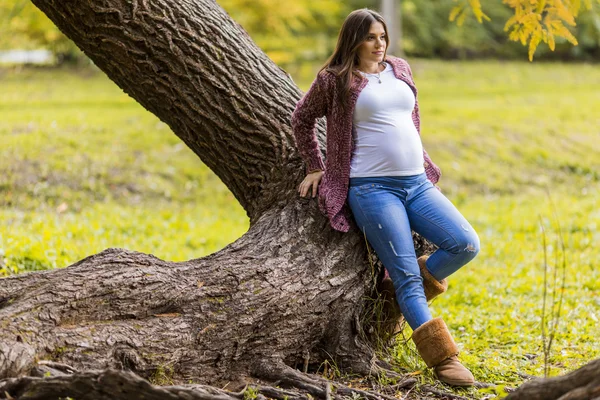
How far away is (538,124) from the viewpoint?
45.4ft

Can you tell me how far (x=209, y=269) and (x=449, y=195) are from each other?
7343 mm

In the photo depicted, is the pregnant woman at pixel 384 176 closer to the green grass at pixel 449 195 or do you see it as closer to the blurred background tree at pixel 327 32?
the green grass at pixel 449 195

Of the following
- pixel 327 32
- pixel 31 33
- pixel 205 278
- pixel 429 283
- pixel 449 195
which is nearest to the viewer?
pixel 205 278

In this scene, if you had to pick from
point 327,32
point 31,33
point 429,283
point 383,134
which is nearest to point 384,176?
point 383,134

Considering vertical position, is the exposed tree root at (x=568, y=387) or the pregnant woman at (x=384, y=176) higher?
the pregnant woman at (x=384, y=176)

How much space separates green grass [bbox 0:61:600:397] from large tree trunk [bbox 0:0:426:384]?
2.56 ft

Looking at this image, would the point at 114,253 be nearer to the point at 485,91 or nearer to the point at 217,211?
the point at 217,211

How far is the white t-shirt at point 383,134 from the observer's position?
14.0 feet

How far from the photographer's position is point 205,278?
399cm

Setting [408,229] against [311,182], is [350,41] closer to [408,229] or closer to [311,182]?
[311,182]

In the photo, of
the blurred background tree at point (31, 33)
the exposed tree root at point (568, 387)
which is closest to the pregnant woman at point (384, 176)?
the exposed tree root at point (568, 387)

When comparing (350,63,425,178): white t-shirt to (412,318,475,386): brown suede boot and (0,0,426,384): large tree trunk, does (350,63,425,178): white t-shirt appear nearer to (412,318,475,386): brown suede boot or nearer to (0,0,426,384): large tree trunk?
(0,0,426,384): large tree trunk

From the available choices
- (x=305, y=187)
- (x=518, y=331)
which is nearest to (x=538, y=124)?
(x=518, y=331)

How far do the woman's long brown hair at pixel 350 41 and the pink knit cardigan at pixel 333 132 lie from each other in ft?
0.12
